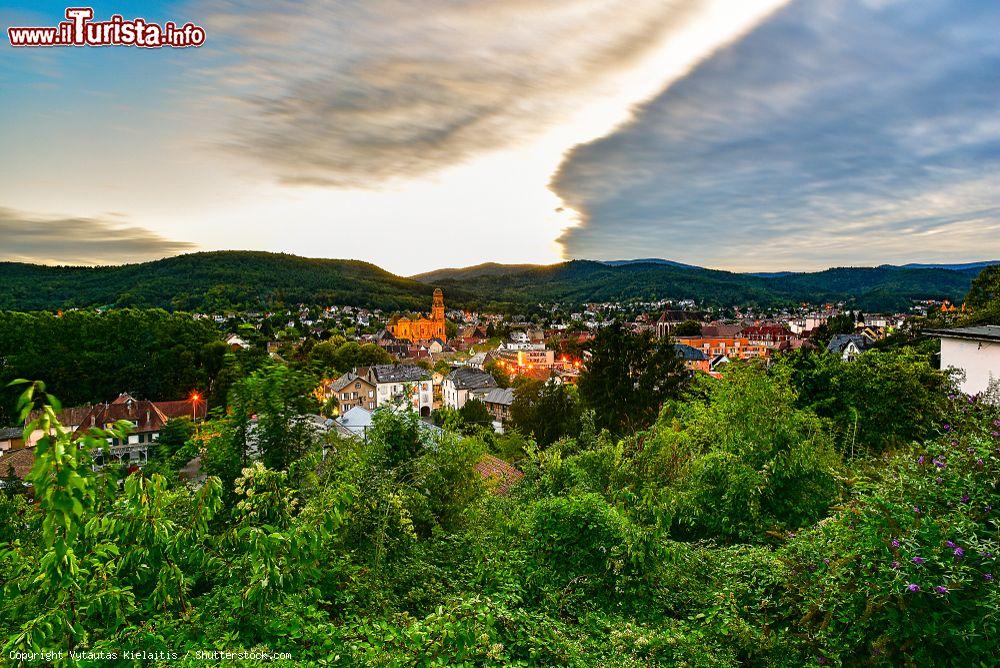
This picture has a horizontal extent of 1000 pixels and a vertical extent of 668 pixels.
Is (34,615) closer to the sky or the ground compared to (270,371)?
closer to the ground

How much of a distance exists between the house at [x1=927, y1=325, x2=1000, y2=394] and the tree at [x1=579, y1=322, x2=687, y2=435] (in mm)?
10673

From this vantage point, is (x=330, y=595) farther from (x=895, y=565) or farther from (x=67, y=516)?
(x=895, y=565)

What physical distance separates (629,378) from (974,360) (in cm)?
1234

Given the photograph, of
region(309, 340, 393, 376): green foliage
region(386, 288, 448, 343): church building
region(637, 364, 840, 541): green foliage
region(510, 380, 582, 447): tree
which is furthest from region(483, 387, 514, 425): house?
region(386, 288, 448, 343): church building

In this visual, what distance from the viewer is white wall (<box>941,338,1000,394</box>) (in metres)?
12.1

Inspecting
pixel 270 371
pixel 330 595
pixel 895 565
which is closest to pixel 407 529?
pixel 330 595

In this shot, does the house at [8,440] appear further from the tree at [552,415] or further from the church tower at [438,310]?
the church tower at [438,310]

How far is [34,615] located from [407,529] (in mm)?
3166

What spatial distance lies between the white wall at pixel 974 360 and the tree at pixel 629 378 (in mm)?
10728

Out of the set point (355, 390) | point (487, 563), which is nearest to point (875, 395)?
point (487, 563)

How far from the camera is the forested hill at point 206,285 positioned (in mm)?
90312

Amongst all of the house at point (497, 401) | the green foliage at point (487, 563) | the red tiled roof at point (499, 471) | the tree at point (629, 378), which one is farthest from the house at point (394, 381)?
the green foliage at point (487, 563)

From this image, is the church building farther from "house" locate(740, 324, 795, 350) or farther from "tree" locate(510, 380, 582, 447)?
"tree" locate(510, 380, 582, 447)

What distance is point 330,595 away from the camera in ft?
15.6
